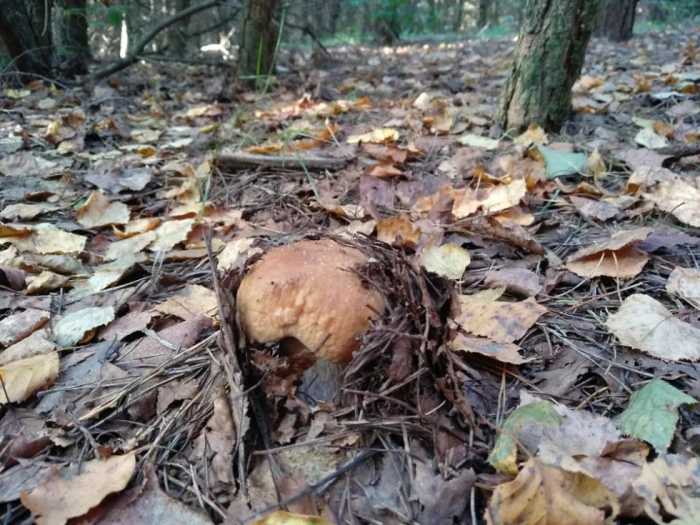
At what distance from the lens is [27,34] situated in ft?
15.3

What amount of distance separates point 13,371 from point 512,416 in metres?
1.43

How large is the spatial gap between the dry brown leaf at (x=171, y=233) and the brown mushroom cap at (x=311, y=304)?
1.08 m

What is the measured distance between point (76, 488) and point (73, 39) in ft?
19.8

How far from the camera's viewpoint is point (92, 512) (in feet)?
3.64

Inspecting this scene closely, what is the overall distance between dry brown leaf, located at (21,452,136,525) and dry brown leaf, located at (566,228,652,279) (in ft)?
5.48

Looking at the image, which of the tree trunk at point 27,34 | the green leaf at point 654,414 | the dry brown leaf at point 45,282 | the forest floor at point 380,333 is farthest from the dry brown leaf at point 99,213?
the tree trunk at point 27,34

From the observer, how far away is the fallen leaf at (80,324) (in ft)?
A: 5.49

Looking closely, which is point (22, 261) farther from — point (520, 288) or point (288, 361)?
point (520, 288)

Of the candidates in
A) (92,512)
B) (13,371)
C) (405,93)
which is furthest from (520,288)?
(405,93)

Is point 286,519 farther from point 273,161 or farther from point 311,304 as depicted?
point 273,161

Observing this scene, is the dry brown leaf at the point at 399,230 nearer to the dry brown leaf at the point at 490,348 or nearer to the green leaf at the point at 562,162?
the dry brown leaf at the point at 490,348

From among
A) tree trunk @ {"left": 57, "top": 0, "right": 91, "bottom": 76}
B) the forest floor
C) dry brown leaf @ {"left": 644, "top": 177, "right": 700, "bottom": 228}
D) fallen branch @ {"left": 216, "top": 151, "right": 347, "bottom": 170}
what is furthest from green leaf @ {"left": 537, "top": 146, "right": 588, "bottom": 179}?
tree trunk @ {"left": 57, "top": 0, "right": 91, "bottom": 76}

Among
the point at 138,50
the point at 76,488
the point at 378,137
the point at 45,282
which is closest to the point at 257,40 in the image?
the point at 138,50

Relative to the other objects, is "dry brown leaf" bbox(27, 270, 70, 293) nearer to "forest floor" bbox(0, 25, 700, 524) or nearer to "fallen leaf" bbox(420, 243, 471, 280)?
"forest floor" bbox(0, 25, 700, 524)
